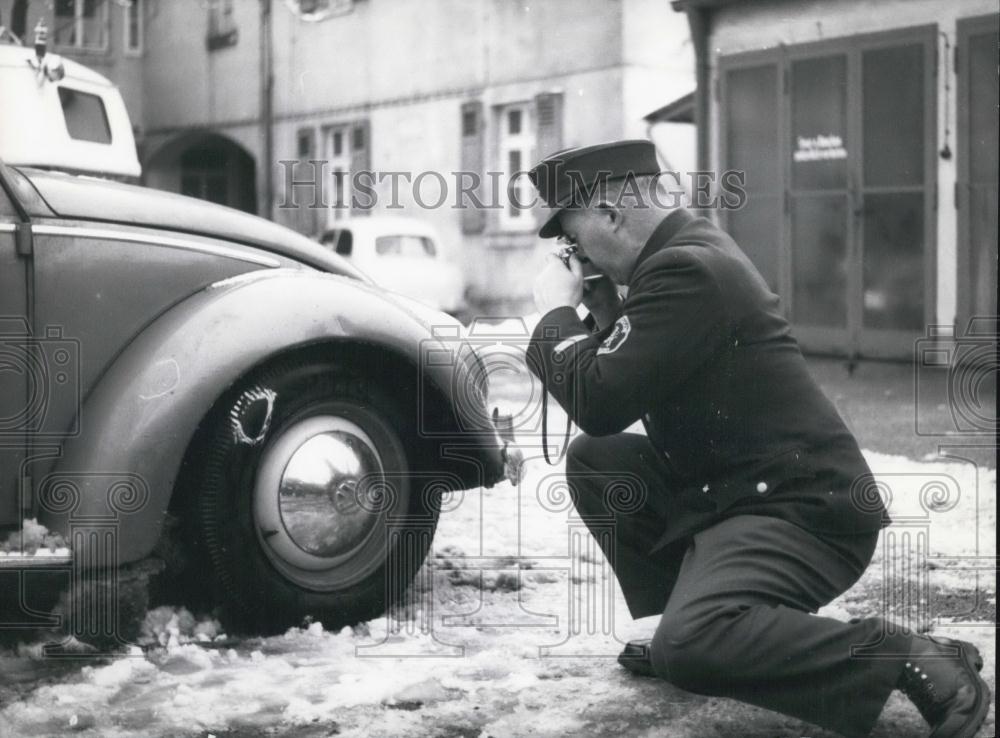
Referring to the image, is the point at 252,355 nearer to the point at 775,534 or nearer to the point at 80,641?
the point at 80,641

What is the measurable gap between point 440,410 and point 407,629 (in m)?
0.63

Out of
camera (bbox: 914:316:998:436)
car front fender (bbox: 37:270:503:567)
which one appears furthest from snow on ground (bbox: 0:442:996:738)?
camera (bbox: 914:316:998:436)

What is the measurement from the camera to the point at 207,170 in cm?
419

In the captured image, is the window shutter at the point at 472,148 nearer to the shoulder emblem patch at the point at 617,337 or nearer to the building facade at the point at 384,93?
the building facade at the point at 384,93

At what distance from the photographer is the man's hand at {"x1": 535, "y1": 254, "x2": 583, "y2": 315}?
3.01 m

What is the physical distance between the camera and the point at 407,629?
369 cm

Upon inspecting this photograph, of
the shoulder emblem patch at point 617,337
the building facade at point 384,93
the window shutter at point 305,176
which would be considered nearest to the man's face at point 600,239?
the shoulder emblem patch at point 617,337

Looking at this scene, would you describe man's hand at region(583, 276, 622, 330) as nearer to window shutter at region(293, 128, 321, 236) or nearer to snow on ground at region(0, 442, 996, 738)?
snow on ground at region(0, 442, 996, 738)

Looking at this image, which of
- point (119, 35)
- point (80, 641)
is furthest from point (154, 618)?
point (119, 35)

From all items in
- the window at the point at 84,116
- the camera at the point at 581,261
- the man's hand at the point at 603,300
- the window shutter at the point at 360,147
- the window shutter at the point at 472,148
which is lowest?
the man's hand at the point at 603,300

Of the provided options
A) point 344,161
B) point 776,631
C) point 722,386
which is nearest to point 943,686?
point 776,631

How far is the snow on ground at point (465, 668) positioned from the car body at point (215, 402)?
0.54 ft

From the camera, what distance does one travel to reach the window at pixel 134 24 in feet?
15.7

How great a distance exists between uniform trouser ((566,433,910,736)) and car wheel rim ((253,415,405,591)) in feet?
3.22
